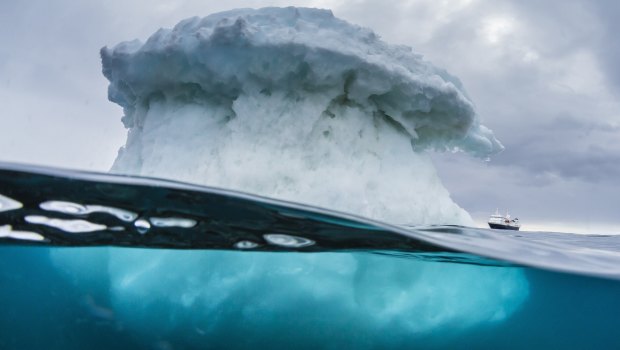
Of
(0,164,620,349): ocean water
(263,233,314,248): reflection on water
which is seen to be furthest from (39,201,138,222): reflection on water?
(263,233,314,248): reflection on water

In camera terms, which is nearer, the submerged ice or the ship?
the submerged ice

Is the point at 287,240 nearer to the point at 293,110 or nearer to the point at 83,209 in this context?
the point at 83,209

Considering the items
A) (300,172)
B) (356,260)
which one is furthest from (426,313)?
(300,172)

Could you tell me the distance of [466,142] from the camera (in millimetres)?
10945

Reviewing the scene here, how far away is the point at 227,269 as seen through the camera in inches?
263

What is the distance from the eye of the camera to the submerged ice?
648 cm

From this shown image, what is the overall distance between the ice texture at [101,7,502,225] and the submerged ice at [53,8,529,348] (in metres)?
0.02

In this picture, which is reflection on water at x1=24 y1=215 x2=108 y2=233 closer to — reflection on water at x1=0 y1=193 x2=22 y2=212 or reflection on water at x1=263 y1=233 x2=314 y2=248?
reflection on water at x1=0 y1=193 x2=22 y2=212

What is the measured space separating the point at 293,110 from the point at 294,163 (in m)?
0.98

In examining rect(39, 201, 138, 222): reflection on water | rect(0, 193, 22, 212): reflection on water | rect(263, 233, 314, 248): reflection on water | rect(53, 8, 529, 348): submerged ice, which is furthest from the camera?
rect(53, 8, 529, 348): submerged ice

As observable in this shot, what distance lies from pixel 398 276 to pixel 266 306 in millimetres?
1855

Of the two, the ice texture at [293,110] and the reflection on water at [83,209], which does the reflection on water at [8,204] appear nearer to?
Answer: the reflection on water at [83,209]

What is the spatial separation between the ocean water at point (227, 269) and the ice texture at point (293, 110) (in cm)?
149

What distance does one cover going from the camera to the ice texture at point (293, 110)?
824 cm
